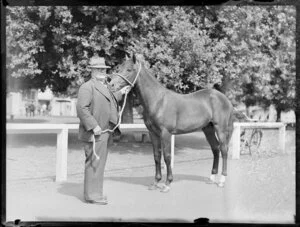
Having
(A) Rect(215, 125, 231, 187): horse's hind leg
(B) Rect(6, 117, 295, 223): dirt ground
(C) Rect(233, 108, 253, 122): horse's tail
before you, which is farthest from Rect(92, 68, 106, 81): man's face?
(C) Rect(233, 108, 253, 122): horse's tail

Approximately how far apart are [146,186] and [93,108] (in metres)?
1.27

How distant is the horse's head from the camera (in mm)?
5383

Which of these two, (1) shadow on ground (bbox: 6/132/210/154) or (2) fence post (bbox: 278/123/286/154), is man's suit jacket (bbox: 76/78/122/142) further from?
(2) fence post (bbox: 278/123/286/154)

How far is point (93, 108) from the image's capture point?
208 inches

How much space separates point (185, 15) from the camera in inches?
222

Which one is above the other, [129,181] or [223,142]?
[223,142]

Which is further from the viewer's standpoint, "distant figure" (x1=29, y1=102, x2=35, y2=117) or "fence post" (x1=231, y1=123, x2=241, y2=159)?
"fence post" (x1=231, y1=123, x2=241, y2=159)

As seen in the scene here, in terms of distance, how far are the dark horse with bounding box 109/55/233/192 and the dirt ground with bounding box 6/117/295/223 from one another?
18 cm

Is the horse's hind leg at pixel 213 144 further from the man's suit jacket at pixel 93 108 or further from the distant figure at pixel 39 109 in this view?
the distant figure at pixel 39 109

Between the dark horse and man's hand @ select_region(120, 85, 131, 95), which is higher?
man's hand @ select_region(120, 85, 131, 95)

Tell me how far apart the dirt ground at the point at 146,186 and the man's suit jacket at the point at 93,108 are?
48 centimetres

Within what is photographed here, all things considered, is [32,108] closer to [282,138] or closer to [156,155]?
[156,155]

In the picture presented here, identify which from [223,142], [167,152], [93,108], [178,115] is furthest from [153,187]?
[93,108]

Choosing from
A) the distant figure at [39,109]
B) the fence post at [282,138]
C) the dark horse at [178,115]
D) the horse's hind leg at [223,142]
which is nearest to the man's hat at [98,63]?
the dark horse at [178,115]
